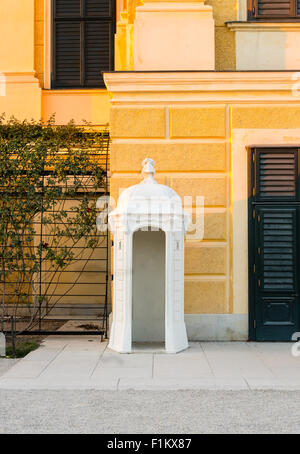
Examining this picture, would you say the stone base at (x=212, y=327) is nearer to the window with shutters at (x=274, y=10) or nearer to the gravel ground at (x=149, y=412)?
the gravel ground at (x=149, y=412)

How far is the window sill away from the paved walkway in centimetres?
494

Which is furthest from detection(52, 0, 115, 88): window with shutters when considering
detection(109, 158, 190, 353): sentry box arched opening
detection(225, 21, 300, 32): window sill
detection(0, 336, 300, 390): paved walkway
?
detection(0, 336, 300, 390): paved walkway

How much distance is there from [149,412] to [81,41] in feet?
30.8

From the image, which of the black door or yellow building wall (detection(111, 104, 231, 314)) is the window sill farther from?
the black door

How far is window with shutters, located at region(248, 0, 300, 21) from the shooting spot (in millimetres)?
9180

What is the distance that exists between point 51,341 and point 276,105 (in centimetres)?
508

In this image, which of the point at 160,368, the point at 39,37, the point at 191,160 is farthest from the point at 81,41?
the point at 160,368

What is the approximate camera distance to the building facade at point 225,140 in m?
8.74

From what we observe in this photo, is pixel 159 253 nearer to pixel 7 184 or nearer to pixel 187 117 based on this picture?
pixel 187 117

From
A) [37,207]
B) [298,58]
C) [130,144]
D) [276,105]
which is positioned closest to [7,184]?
[37,207]

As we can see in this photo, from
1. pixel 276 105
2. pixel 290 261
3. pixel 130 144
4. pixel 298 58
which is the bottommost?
pixel 290 261

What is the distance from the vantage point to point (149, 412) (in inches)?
206

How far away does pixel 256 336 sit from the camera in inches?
342

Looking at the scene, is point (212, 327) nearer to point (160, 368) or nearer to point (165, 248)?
point (165, 248)
